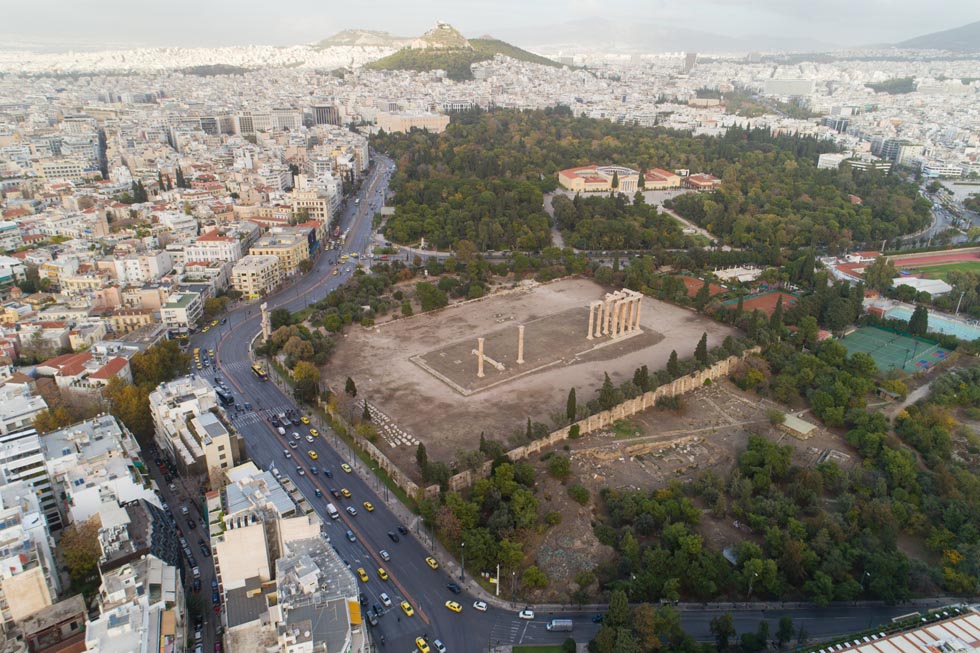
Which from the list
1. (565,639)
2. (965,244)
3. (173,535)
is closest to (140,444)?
(173,535)

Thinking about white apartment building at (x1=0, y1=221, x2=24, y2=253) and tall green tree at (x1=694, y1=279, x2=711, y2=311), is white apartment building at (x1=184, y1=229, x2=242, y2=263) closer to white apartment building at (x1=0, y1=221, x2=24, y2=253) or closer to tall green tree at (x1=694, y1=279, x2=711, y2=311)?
white apartment building at (x1=0, y1=221, x2=24, y2=253)

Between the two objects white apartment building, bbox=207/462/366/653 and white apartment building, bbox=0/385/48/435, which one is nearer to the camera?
white apartment building, bbox=207/462/366/653

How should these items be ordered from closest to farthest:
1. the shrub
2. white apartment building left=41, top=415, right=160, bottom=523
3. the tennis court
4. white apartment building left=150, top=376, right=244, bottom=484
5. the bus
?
white apartment building left=41, top=415, right=160, bottom=523 → white apartment building left=150, top=376, right=244, bottom=484 → the shrub → the bus → the tennis court

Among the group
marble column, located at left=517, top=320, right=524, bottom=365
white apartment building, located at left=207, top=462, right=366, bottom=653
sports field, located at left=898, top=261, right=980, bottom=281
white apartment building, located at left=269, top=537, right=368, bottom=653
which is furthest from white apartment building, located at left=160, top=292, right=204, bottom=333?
sports field, located at left=898, top=261, right=980, bottom=281

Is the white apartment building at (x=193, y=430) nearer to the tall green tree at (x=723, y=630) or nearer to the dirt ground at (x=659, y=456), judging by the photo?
the dirt ground at (x=659, y=456)

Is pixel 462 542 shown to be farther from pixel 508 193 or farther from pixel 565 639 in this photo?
pixel 508 193

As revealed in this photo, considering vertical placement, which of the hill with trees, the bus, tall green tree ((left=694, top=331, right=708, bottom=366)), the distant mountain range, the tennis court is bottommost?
the bus

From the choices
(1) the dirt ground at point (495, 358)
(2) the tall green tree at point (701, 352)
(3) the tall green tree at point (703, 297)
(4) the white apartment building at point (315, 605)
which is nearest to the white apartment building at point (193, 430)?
(1) the dirt ground at point (495, 358)
